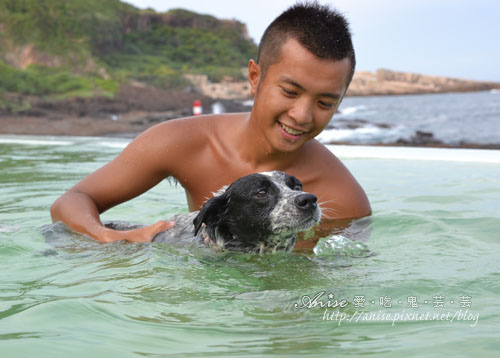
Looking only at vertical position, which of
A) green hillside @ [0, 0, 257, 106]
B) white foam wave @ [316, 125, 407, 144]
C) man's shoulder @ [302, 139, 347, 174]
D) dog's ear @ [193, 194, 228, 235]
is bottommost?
white foam wave @ [316, 125, 407, 144]

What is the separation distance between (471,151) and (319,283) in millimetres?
5959

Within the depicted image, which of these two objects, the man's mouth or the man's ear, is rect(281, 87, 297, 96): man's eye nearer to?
the man's mouth

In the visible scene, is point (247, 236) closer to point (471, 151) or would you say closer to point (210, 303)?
point (210, 303)

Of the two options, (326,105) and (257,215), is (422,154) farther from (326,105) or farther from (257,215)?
(257,215)

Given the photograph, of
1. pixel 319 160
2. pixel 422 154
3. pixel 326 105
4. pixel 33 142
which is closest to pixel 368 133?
pixel 422 154

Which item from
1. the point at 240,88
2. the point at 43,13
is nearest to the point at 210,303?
the point at 43,13

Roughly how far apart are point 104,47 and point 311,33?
6376 cm

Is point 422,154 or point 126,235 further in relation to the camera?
point 422,154

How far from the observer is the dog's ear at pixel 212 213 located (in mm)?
3248

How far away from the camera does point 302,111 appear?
3238mm

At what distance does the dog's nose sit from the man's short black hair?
79 cm

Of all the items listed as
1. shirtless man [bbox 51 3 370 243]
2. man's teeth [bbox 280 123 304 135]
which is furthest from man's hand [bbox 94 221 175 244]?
man's teeth [bbox 280 123 304 135]

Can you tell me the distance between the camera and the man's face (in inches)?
126

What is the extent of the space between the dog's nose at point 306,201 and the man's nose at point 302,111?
1.42ft
